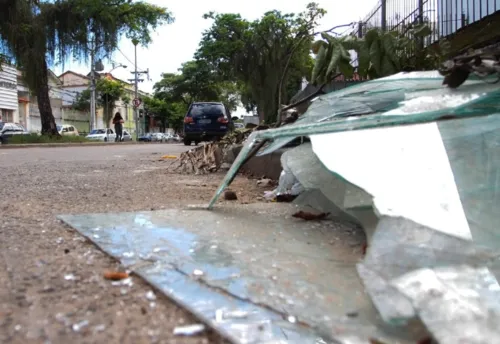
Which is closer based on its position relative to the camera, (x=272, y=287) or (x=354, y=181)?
(x=272, y=287)

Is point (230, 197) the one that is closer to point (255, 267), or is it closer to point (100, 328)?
point (255, 267)

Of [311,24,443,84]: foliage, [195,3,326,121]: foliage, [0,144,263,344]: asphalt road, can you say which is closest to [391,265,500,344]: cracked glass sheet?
[0,144,263,344]: asphalt road

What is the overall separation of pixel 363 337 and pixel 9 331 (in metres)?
0.87

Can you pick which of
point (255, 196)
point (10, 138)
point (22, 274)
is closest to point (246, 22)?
point (10, 138)

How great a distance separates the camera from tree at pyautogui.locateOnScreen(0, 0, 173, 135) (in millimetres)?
→ 17672

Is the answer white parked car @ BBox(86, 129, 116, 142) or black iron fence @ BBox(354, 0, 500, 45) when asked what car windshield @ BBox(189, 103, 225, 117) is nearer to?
black iron fence @ BBox(354, 0, 500, 45)

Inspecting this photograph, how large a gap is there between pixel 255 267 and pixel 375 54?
109 inches

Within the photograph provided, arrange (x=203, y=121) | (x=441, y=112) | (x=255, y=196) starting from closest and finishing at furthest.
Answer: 1. (x=441, y=112)
2. (x=255, y=196)
3. (x=203, y=121)

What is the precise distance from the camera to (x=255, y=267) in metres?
1.59

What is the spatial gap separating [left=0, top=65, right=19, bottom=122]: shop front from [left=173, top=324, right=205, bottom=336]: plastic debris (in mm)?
33604

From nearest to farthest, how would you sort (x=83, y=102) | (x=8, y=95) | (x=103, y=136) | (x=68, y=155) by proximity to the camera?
(x=68, y=155), (x=8, y=95), (x=103, y=136), (x=83, y=102)

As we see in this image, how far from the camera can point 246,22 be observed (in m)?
29.2

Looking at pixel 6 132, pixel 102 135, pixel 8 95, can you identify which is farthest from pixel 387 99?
pixel 8 95

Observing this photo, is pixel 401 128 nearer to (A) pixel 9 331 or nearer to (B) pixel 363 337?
(B) pixel 363 337
